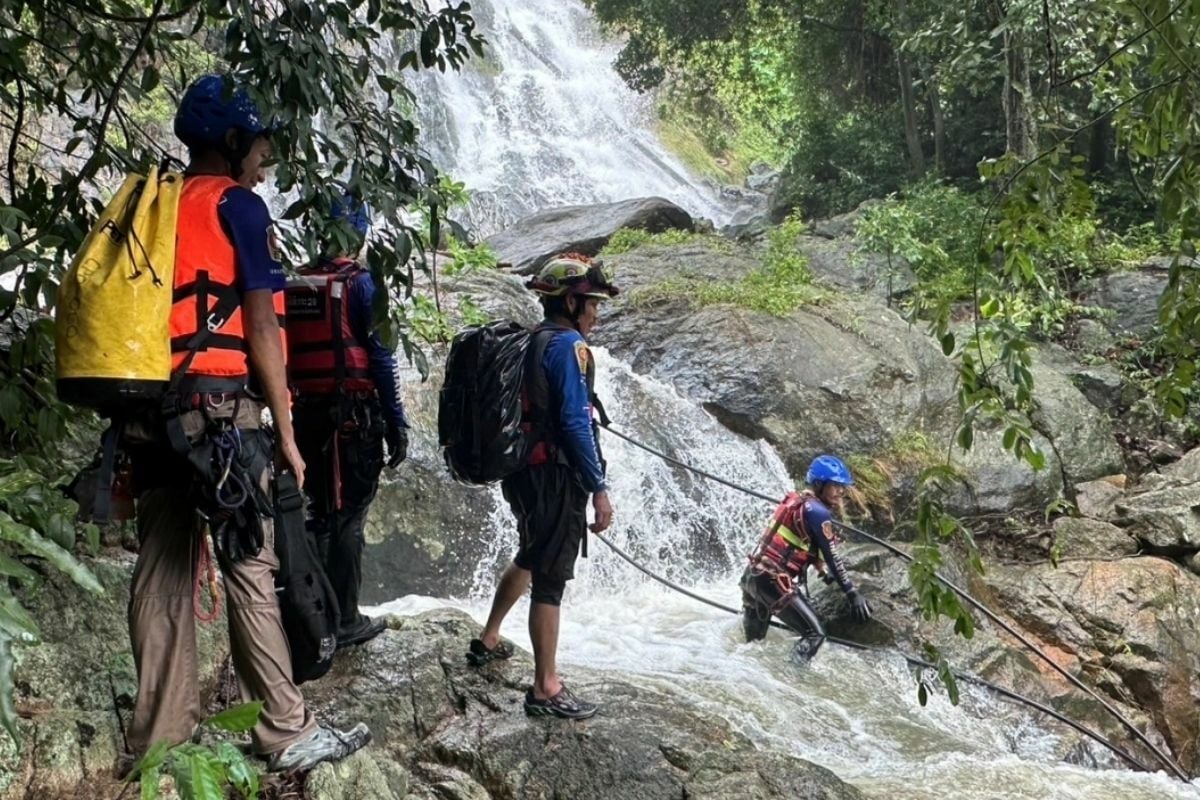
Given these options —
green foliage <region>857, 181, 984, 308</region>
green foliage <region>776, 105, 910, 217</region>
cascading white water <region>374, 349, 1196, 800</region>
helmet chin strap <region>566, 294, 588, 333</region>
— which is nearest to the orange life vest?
helmet chin strap <region>566, 294, 588, 333</region>

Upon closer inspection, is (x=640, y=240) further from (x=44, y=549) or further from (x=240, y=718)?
(x=44, y=549)

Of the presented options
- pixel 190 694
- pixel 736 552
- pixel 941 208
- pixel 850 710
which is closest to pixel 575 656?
pixel 850 710

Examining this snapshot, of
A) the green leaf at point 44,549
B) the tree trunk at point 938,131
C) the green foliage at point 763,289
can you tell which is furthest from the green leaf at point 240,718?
the tree trunk at point 938,131

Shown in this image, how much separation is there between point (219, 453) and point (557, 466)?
168 cm

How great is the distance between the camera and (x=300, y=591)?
2.96 meters

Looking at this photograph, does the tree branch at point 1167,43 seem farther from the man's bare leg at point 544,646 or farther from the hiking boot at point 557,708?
the hiking boot at point 557,708

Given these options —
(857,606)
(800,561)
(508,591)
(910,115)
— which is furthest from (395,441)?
(910,115)

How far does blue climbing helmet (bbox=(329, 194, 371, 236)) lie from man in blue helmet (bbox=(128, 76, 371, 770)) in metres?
0.24

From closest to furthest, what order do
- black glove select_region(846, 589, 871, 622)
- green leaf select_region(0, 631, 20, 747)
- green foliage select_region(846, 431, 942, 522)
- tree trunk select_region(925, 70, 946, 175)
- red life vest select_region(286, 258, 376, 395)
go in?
green leaf select_region(0, 631, 20, 747) → red life vest select_region(286, 258, 376, 395) → black glove select_region(846, 589, 871, 622) → green foliage select_region(846, 431, 942, 522) → tree trunk select_region(925, 70, 946, 175)

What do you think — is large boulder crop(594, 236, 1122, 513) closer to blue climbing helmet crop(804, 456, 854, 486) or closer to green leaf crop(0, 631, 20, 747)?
blue climbing helmet crop(804, 456, 854, 486)

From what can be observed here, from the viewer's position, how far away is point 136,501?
114 inches

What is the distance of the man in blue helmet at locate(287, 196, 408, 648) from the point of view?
156 inches

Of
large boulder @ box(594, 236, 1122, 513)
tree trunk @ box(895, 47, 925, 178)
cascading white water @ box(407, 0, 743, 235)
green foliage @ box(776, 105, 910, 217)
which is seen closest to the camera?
large boulder @ box(594, 236, 1122, 513)

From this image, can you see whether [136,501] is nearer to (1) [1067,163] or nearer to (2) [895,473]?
(1) [1067,163]
